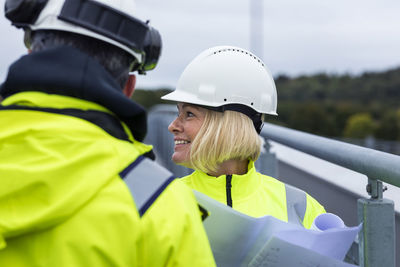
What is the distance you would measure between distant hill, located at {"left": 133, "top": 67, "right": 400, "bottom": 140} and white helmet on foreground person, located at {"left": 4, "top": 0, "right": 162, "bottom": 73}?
3618 centimetres

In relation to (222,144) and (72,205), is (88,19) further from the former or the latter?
(222,144)

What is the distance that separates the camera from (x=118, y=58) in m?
1.48

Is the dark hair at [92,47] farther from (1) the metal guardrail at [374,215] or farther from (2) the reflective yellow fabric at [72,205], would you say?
(1) the metal guardrail at [374,215]

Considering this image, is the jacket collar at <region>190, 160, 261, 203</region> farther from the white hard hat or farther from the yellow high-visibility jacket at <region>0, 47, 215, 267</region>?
the yellow high-visibility jacket at <region>0, 47, 215, 267</region>

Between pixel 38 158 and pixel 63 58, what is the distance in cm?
28

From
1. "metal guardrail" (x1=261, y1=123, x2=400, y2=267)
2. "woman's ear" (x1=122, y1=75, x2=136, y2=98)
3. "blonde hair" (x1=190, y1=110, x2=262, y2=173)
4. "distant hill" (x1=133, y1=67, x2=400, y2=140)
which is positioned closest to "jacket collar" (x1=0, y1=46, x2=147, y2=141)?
"woman's ear" (x1=122, y1=75, x2=136, y2=98)

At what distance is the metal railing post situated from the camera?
1.80 m

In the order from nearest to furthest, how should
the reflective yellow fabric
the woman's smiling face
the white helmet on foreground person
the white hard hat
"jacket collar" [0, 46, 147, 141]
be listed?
1. the reflective yellow fabric
2. "jacket collar" [0, 46, 147, 141]
3. the white helmet on foreground person
4. the woman's smiling face
5. the white hard hat

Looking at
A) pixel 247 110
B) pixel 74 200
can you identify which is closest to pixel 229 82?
pixel 247 110

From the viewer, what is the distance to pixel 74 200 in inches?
46.9

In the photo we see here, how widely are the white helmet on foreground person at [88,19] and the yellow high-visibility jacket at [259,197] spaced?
1.00m

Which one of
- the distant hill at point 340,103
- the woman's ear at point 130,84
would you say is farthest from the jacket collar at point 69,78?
the distant hill at point 340,103

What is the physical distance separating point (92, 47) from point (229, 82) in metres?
1.45

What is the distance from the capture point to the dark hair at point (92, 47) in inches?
56.4
